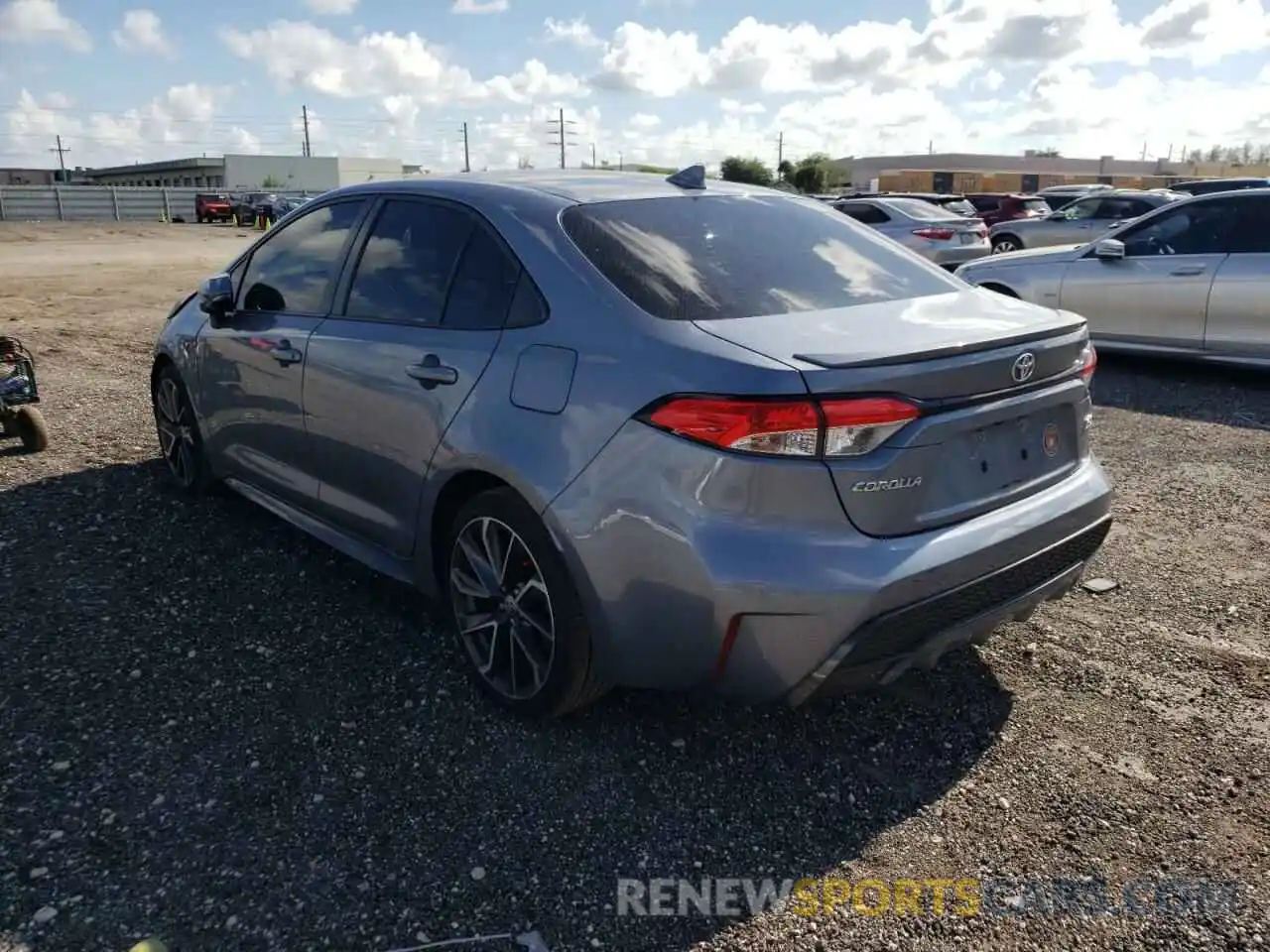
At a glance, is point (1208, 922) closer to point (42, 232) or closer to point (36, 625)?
point (36, 625)

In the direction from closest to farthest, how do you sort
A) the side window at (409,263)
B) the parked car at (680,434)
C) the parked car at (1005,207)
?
1. the parked car at (680,434)
2. the side window at (409,263)
3. the parked car at (1005,207)

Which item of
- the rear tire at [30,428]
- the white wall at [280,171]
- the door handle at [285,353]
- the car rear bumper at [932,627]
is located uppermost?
the white wall at [280,171]

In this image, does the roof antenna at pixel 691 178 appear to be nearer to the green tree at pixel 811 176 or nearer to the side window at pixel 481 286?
the side window at pixel 481 286

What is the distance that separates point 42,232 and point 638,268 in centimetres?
4696

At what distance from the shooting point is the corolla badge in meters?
2.53

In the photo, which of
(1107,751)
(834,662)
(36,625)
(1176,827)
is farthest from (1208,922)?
(36,625)

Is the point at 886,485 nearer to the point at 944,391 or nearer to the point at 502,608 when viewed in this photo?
the point at 944,391

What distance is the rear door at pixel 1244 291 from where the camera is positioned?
305 inches

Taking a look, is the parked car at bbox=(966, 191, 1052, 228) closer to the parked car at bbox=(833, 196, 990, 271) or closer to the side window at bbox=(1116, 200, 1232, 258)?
the parked car at bbox=(833, 196, 990, 271)

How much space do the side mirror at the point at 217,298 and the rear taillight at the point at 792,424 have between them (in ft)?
9.44

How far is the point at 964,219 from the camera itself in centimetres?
1520

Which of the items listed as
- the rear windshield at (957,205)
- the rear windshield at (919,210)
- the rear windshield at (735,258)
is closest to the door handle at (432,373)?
the rear windshield at (735,258)

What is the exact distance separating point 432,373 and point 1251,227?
745 centimetres

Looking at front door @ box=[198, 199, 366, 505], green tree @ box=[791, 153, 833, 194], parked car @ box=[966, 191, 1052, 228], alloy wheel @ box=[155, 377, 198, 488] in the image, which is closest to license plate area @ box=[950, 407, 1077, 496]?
front door @ box=[198, 199, 366, 505]
